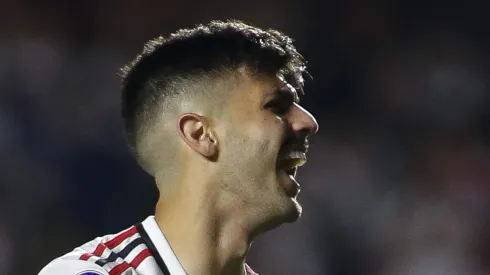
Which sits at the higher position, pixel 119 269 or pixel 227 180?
pixel 227 180

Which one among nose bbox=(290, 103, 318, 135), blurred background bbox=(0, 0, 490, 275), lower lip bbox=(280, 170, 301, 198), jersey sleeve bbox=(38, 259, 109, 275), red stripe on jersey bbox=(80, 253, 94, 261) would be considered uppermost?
nose bbox=(290, 103, 318, 135)

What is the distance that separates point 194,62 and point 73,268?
50 cm

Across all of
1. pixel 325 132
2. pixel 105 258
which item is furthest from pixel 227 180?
pixel 325 132

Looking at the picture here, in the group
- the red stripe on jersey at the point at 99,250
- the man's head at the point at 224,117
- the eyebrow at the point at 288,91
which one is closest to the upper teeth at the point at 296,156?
the man's head at the point at 224,117

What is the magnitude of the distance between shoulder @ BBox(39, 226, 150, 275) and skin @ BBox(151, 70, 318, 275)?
7 cm

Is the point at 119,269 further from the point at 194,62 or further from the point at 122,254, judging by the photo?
the point at 194,62

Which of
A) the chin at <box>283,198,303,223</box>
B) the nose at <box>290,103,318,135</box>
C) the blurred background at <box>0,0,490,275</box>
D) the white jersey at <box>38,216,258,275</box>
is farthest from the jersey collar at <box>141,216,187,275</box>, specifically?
the blurred background at <box>0,0,490,275</box>

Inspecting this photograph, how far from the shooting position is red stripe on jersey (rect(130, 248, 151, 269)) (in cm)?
162

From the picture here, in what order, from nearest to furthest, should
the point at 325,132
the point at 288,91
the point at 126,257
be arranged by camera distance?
the point at 126,257
the point at 288,91
the point at 325,132

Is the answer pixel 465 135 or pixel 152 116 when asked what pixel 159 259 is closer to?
pixel 152 116

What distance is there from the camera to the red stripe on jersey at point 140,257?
5.31 ft

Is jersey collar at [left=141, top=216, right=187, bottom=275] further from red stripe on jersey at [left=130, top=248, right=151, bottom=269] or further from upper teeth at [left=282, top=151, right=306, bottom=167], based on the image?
upper teeth at [left=282, top=151, right=306, bottom=167]

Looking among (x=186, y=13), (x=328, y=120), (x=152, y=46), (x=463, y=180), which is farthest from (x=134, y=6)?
(x=152, y=46)

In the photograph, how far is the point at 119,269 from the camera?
1.58 m
